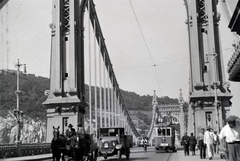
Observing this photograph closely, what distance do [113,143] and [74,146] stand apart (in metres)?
5.06

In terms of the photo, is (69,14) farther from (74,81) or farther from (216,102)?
(216,102)

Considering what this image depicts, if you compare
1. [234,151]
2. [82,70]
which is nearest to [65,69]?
[82,70]

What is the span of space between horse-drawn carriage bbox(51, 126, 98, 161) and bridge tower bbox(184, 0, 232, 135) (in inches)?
613

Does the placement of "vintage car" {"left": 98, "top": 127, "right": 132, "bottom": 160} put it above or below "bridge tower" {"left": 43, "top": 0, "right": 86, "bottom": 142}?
below

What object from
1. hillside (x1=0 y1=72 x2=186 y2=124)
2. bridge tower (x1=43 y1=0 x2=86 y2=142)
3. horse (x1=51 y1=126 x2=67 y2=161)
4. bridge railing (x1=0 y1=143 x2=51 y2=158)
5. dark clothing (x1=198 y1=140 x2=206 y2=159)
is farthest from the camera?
hillside (x1=0 y1=72 x2=186 y2=124)

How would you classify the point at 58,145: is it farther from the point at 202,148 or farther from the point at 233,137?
the point at 233,137

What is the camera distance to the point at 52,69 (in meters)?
33.2

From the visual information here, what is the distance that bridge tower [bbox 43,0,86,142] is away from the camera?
103ft

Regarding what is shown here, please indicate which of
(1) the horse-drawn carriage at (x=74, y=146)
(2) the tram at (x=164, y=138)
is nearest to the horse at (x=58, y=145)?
(1) the horse-drawn carriage at (x=74, y=146)

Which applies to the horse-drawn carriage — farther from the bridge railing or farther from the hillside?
the hillside

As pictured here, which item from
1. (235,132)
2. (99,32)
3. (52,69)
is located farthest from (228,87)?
(235,132)

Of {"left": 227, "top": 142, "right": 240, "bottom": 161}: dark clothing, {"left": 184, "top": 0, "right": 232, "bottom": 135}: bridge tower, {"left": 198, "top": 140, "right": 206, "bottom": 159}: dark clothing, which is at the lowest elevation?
{"left": 198, "top": 140, "right": 206, "bottom": 159}: dark clothing

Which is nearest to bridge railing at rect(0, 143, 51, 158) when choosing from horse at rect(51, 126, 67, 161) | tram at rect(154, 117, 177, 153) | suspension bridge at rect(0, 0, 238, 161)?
suspension bridge at rect(0, 0, 238, 161)

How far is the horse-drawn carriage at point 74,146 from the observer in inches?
627
